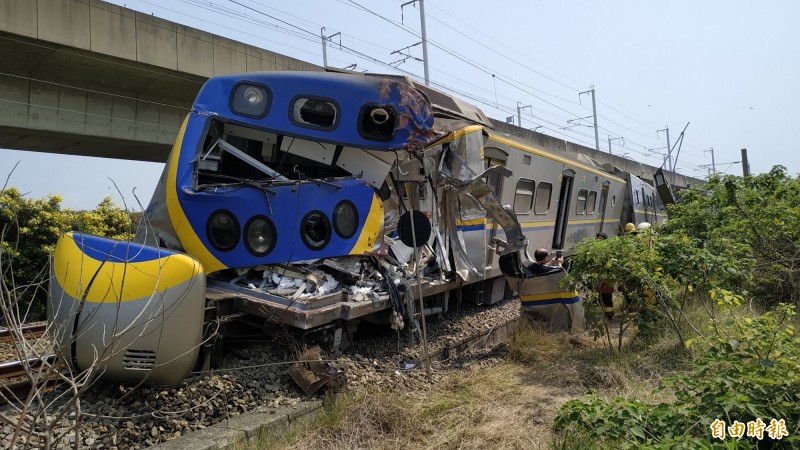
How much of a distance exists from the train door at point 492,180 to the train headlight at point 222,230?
12.7 feet

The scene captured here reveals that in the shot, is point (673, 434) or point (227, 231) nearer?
point (673, 434)

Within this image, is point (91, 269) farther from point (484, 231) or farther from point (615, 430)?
point (484, 231)

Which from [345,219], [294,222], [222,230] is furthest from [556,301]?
[222,230]

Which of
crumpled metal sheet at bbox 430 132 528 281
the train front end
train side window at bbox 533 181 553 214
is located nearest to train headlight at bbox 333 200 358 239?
the train front end

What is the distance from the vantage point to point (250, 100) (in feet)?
18.9

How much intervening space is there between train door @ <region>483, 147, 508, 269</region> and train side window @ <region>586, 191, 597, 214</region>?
5.52 m

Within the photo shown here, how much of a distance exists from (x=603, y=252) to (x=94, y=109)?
12341 millimetres

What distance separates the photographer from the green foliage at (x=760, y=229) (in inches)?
266

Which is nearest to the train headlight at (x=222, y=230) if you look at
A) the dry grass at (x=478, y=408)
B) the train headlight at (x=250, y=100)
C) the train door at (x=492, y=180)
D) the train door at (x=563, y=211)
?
the train headlight at (x=250, y=100)

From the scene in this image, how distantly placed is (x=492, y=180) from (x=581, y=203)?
5160 mm

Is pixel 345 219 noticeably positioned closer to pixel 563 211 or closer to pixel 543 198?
pixel 543 198

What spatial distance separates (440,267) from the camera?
7.01 m

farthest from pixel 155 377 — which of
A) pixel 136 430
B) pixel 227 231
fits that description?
pixel 227 231

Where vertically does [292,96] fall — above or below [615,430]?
above
